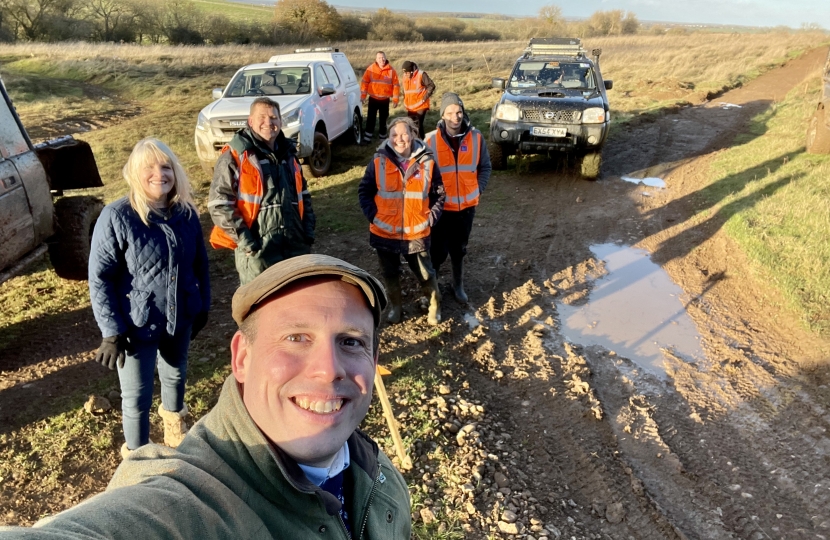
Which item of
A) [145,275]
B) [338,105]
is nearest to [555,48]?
[338,105]

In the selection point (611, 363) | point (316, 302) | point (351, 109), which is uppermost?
point (316, 302)

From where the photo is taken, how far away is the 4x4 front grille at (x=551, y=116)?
8.83 m

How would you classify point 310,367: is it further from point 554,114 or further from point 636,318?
point 554,114

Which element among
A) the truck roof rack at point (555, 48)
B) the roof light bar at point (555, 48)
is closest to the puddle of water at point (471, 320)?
the truck roof rack at point (555, 48)

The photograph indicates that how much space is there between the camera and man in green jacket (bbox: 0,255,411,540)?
1.02 meters

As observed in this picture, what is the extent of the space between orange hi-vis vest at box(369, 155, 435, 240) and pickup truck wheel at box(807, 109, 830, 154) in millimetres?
9090

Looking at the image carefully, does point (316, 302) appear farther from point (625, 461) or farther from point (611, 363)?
point (611, 363)

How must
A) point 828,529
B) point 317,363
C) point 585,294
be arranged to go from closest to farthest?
point 317,363 → point 828,529 → point 585,294

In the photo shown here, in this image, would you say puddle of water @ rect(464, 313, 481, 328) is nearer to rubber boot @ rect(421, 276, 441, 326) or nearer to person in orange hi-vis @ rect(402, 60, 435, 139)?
rubber boot @ rect(421, 276, 441, 326)

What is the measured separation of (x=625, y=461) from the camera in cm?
356

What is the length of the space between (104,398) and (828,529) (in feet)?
15.3

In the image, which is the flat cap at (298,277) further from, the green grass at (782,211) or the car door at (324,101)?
the car door at (324,101)

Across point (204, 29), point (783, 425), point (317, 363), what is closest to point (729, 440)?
point (783, 425)

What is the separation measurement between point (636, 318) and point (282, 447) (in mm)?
4890
